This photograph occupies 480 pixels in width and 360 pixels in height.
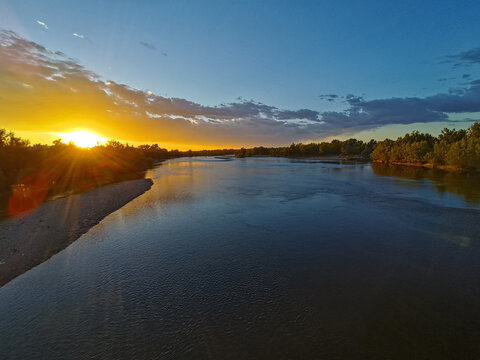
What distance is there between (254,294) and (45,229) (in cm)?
2292

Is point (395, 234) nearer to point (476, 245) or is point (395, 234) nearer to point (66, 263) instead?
point (476, 245)

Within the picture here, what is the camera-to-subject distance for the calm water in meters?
9.41

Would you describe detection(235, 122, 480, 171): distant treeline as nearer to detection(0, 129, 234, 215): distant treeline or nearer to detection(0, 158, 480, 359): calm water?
detection(0, 158, 480, 359): calm water

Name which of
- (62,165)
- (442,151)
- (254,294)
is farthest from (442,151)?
(62,165)

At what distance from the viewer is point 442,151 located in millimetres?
87938

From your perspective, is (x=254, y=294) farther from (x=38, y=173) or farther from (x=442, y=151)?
(x=442, y=151)

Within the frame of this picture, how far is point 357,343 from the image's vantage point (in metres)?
9.44

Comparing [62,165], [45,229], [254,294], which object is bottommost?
[254,294]

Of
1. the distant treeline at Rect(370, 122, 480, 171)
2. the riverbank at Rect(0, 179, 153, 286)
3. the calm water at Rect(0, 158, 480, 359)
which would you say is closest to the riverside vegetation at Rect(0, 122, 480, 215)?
the distant treeline at Rect(370, 122, 480, 171)

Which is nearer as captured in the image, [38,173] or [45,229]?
[45,229]

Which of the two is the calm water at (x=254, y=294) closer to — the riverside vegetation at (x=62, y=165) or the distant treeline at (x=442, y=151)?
the riverside vegetation at (x=62, y=165)

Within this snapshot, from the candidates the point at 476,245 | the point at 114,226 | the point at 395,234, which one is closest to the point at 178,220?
the point at 114,226

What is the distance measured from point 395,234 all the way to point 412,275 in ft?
26.4

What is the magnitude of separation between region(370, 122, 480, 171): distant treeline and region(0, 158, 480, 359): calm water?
68.9 m
